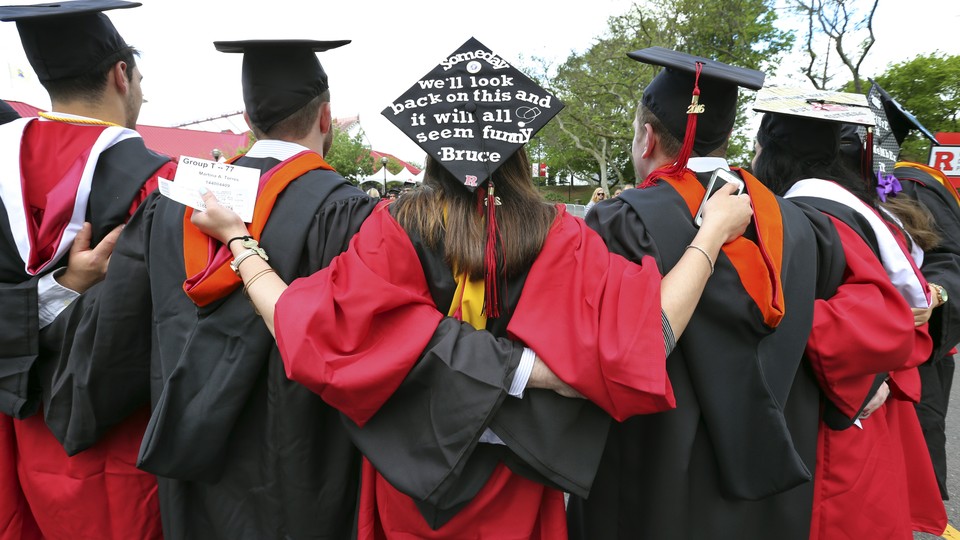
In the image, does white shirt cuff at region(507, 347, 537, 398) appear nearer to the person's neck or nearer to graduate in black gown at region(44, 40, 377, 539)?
graduate in black gown at region(44, 40, 377, 539)

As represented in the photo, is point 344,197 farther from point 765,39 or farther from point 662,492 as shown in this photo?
point 765,39

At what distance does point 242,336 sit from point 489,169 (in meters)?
0.89

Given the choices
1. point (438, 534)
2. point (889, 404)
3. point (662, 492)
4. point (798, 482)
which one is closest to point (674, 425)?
point (662, 492)

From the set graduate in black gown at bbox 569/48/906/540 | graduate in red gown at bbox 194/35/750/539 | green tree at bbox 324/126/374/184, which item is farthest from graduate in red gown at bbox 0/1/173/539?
green tree at bbox 324/126/374/184

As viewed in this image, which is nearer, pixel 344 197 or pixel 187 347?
pixel 187 347

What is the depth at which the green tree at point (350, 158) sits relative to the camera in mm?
36125

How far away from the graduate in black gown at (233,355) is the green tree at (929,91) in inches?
519

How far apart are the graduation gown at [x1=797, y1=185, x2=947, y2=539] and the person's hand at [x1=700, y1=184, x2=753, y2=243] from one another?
1.41 feet

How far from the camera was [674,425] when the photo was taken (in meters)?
1.58

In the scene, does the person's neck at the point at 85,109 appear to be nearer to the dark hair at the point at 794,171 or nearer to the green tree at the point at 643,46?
the dark hair at the point at 794,171

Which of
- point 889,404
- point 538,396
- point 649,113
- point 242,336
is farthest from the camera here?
point 889,404

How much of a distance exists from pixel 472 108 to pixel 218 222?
31.6 inches

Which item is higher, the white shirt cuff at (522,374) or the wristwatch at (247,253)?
the wristwatch at (247,253)

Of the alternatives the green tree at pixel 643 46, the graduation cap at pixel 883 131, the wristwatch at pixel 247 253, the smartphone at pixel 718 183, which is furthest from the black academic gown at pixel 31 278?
the green tree at pixel 643 46
